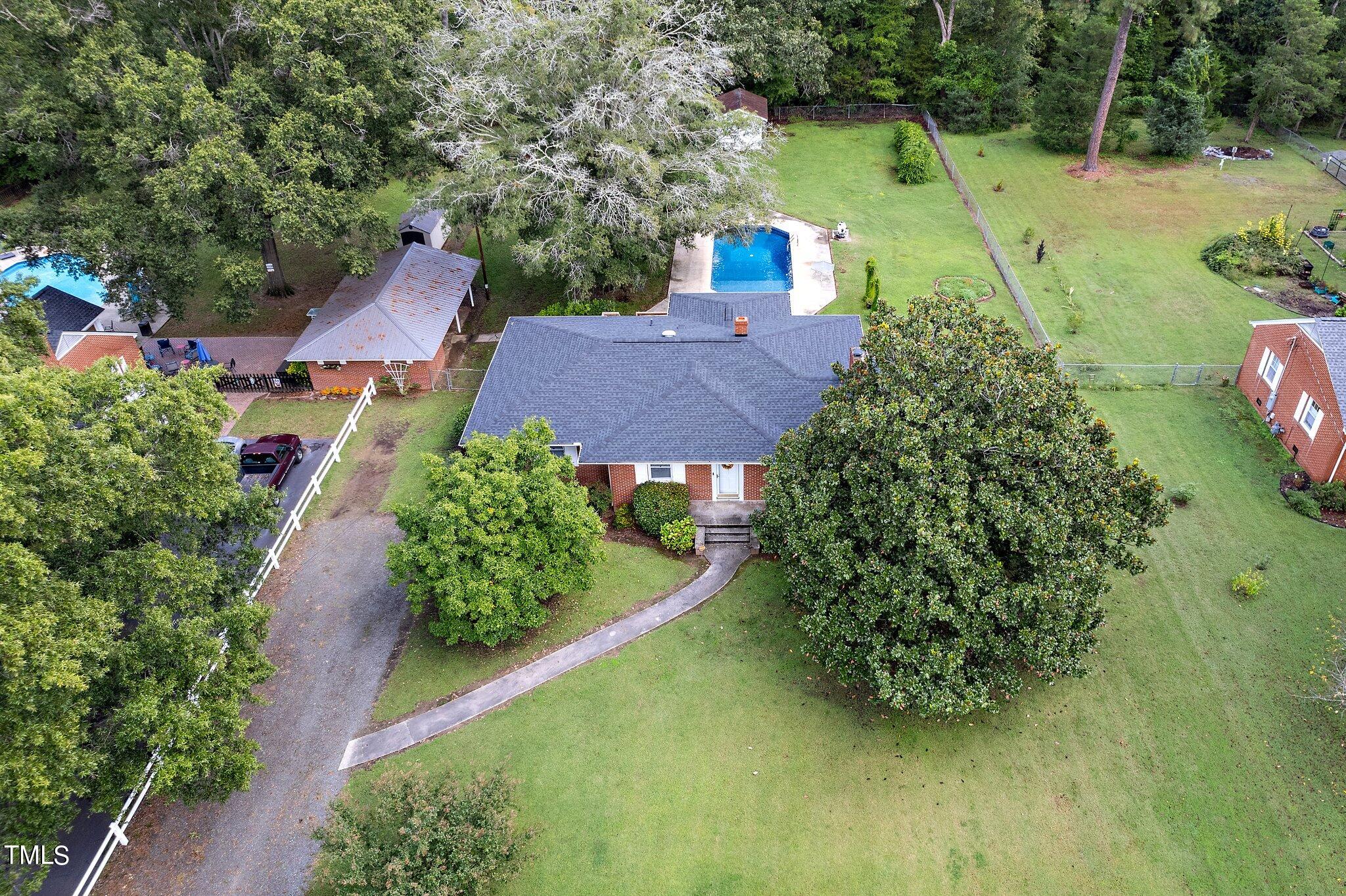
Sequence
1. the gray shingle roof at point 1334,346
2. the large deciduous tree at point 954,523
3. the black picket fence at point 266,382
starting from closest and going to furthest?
the large deciduous tree at point 954,523 < the gray shingle roof at point 1334,346 < the black picket fence at point 266,382

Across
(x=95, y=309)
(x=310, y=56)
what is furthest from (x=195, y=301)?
(x=310, y=56)

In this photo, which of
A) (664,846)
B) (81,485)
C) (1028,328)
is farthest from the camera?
(1028,328)

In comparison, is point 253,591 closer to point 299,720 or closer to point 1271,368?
point 299,720

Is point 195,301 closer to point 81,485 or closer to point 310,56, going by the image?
point 310,56

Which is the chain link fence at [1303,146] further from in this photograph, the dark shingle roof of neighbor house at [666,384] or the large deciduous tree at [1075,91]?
the dark shingle roof of neighbor house at [666,384]

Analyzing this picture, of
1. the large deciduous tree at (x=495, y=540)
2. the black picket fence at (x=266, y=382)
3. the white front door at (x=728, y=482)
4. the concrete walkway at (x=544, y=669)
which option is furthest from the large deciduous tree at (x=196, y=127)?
the concrete walkway at (x=544, y=669)

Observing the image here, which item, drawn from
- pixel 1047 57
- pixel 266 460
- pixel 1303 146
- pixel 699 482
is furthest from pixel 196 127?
pixel 1303 146
